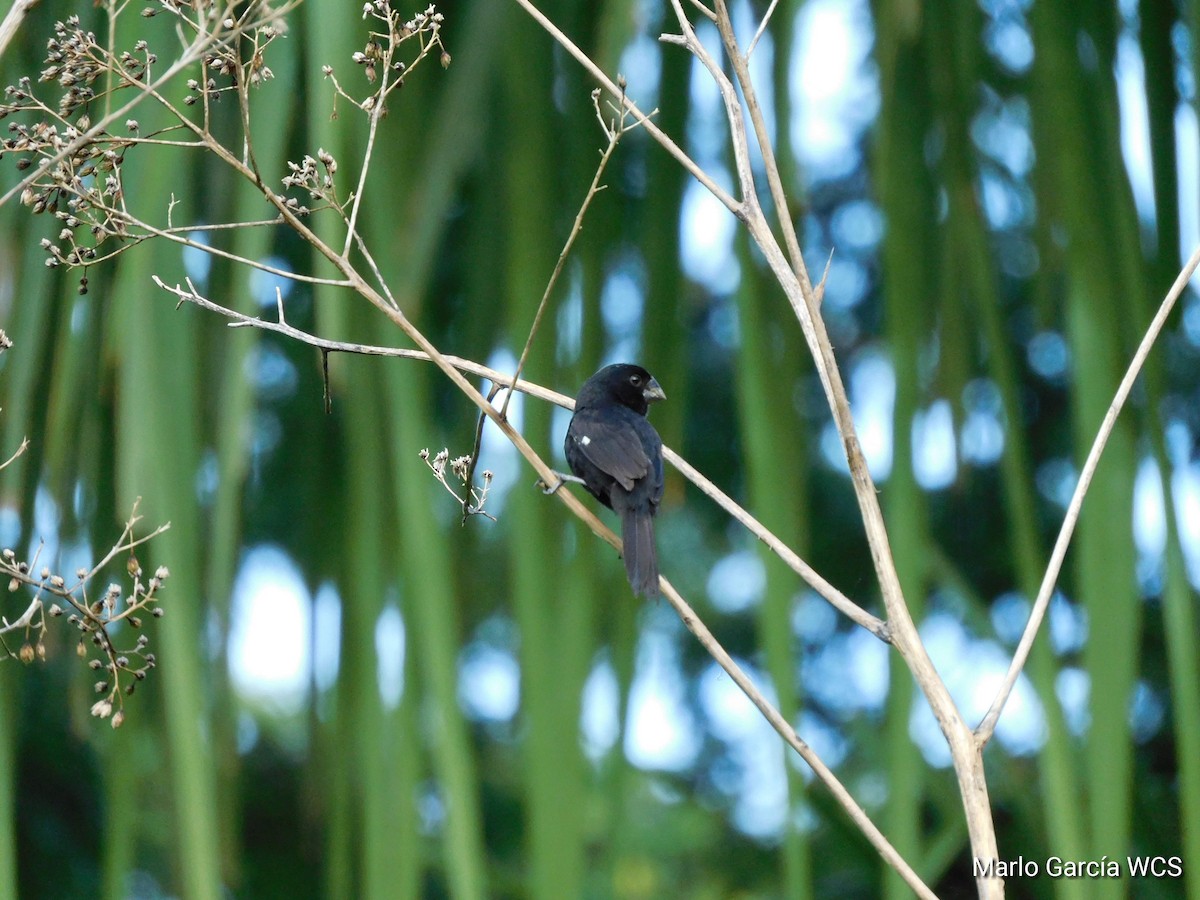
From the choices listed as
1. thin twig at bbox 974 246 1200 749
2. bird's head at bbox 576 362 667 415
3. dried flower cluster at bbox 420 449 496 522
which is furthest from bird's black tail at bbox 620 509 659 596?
thin twig at bbox 974 246 1200 749

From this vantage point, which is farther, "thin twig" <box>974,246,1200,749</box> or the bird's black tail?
the bird's black tail

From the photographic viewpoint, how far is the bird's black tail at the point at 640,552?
270 centimetres

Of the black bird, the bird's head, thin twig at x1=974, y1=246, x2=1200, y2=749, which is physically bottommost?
thin twig at x1=974, y1=246, x2=1200, y2=749

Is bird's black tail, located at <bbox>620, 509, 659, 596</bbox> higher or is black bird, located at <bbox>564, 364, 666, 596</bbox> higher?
black bird, located at <bbox>564, 364, 666, 596</bbox>

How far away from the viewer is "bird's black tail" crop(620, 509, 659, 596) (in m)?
2.70

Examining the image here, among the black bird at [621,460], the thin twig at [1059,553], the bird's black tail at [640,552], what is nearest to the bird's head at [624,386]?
the black bird at [621,460]

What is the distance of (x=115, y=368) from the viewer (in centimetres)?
255

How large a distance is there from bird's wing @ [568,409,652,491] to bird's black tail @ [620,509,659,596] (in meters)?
0.09

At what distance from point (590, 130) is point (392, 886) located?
5.55ft

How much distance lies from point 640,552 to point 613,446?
50 cm

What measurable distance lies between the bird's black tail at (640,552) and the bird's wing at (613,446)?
90 millimetres

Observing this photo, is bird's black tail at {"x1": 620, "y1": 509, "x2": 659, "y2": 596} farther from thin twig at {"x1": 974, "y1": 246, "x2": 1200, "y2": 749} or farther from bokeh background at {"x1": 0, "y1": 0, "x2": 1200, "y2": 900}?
thin twig at {"x1": 974, "y1": 246, "x2": 1200, "y2": 749}

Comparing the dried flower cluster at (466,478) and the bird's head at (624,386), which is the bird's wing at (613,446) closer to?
the bird's head at (624,386)

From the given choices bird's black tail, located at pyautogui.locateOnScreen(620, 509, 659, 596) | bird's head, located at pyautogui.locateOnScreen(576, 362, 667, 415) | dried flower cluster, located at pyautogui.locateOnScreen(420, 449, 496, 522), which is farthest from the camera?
bird's head, located at pyautogui.locateOnScreen(576, 362, 667, 415)
